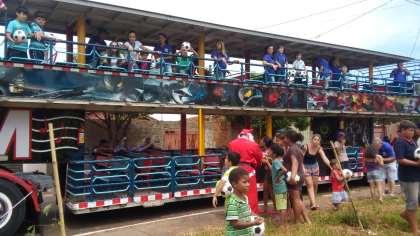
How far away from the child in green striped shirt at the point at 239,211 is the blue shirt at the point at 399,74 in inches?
471

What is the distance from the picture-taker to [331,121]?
599 inches

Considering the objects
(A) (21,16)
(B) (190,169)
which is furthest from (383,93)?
(A) (21,16)

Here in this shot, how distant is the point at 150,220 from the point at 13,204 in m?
2.58

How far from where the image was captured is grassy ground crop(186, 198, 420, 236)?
6883mm

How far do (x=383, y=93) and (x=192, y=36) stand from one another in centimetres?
623

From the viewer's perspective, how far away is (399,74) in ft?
49.3

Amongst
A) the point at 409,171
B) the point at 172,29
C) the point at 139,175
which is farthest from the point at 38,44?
the point at 409,171

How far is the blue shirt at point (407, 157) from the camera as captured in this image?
670cm

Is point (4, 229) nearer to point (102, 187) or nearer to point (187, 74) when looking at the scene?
point (102, 187)

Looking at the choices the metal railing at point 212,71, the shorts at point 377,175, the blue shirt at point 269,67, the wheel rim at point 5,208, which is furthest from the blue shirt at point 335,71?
the wheel rim at point 5,208

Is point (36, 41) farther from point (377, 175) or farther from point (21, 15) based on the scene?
point (377, 175)

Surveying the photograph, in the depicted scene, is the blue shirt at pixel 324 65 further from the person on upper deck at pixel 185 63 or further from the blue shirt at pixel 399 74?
the person on upper deck at pixel 185 63

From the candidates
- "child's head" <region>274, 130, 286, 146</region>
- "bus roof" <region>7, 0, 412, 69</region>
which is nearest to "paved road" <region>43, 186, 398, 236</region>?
"child's head" <region>274, 130, 286, 146</region>

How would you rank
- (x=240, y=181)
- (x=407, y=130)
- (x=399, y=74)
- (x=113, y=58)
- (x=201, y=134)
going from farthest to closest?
(x=399, y=74) < (x=201, y=134) < (x=113, y=58) < (x=407, y=130) < (x=240, y=181)
